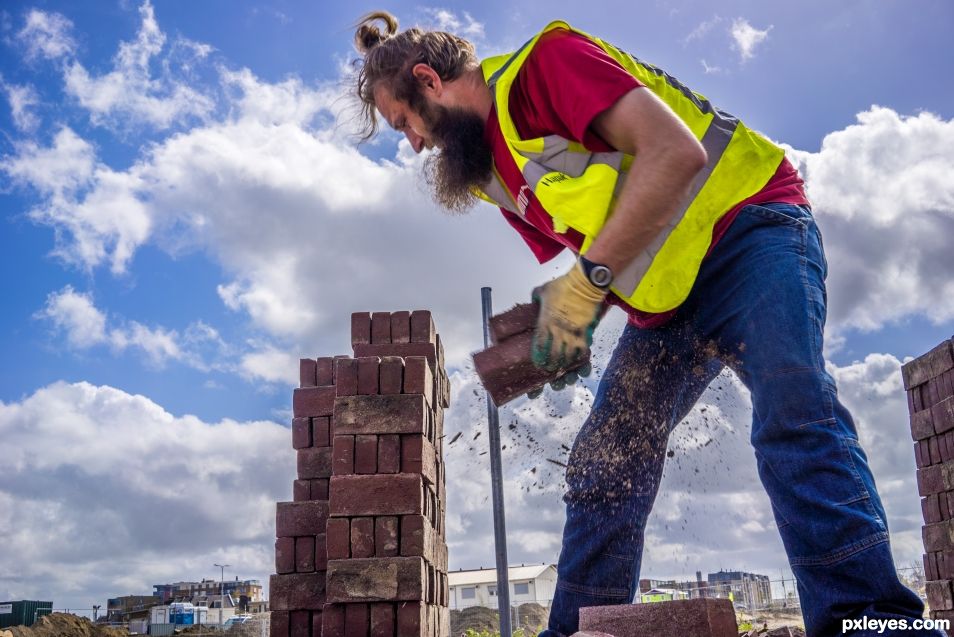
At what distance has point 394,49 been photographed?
2.67m

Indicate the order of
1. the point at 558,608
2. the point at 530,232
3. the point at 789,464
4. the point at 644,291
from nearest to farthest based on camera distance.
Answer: the point at 789,464, the point at 644,291, the point at 558,608, the point at 530,232

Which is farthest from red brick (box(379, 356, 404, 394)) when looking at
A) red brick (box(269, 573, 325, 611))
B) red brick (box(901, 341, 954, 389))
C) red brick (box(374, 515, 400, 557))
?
red brick (box(901, 341, 954, 389))

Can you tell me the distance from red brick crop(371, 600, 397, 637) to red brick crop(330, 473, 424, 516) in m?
0.53

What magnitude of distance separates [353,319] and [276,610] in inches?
80.2

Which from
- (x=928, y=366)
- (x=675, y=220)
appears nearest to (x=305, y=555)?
(x=675, y=220)

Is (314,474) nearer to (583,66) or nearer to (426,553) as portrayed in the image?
(426,553)

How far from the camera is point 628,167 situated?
2.14m

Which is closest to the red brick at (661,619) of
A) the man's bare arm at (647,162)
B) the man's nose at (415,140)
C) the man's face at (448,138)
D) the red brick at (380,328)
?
the man's bare arm at (647,162)

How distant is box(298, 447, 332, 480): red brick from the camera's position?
5863mm

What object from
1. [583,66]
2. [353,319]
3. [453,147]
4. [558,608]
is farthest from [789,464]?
[353,319]

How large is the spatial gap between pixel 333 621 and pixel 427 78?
332 cm

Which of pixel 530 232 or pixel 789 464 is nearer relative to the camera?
pixel 789 464

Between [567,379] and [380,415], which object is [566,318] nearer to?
[567,379]

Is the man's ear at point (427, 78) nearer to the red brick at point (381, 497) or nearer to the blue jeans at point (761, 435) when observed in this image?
the blue jeans at point (761, 435)
